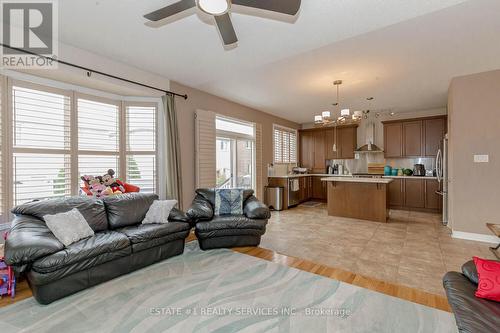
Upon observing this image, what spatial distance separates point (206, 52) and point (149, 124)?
170 centimetres

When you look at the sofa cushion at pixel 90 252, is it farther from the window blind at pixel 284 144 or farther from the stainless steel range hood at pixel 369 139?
the stainless steel range hood at pixel 369 139

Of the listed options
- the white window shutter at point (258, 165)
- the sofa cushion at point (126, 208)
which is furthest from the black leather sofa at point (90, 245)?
the white window shutter at point (258, 165)

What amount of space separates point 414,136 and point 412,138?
0.07m

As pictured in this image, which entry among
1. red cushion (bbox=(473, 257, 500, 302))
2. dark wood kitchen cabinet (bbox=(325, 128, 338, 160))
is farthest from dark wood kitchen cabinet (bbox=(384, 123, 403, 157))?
red cushion (bbox=(473, 257, 500, 302))

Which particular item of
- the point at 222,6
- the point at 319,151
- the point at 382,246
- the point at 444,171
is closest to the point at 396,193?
the point at 444,171

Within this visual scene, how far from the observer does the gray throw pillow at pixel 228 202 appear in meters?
3.72

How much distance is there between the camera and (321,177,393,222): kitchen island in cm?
499

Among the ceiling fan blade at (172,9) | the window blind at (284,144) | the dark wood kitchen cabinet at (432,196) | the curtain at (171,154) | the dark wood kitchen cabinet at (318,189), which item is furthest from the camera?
the dark wood kitchen cabinet at (318,189)

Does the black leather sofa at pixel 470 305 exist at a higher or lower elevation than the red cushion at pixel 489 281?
lower

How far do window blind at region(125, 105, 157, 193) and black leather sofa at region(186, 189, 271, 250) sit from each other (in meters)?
1.13

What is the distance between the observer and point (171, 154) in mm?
3971

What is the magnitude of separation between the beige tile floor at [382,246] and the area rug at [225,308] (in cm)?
61

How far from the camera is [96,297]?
7.22ft

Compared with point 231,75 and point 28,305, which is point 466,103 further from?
point 28,305
